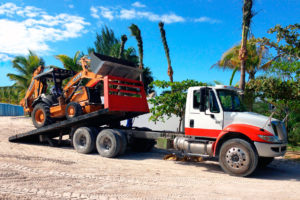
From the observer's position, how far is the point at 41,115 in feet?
39.2

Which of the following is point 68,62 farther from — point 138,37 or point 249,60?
point 249,60

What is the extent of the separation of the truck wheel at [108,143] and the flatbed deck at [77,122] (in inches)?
28.3

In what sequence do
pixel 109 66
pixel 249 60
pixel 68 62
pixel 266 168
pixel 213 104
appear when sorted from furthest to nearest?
pixel 68 62, pixel 249 60, pixel 109 66, pixel 266 168, pixel 213 104

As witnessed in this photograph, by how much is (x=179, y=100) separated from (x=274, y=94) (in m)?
3.86

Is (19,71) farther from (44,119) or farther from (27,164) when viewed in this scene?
(27,164)

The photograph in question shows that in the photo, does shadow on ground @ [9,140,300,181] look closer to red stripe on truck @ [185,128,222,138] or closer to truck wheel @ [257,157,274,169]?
truck wheel @ [257,157,274,169]

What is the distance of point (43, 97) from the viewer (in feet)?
39.3

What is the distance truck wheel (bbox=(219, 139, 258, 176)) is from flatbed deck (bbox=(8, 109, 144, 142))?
4.15 meters

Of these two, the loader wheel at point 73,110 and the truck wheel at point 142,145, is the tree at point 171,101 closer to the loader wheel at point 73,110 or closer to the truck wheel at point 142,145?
the truck wheel at point 142,145

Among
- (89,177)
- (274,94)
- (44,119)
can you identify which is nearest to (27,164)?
(89,177)

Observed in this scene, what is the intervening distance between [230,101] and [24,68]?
31.4 meters

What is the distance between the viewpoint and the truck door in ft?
25.9

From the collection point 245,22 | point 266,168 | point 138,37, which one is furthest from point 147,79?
point 266,168

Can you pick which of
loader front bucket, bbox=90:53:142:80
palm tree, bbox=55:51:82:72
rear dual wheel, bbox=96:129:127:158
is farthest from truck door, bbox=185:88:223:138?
palm tree, bbox=55:51:82:72
